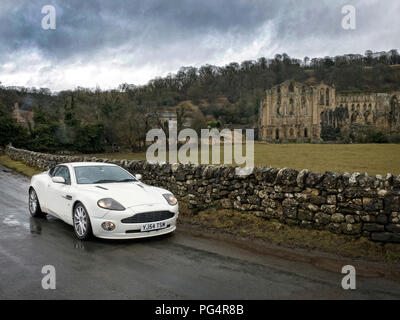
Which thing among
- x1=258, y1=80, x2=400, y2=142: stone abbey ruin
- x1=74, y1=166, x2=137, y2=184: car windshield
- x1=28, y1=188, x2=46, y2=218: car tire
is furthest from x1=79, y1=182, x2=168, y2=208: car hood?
x1=258, y1=80, x2=400, y2=142: stone abbey ruin

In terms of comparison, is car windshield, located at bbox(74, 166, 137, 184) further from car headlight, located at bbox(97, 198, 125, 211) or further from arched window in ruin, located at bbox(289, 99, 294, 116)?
arched window in ruin, located at bbox(289, 99, 294, 116)

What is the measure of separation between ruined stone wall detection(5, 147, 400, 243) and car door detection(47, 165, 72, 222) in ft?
10.2

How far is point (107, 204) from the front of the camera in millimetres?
6402

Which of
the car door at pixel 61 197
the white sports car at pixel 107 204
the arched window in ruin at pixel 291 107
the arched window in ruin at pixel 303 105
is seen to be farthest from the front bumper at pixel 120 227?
the arched window in ruin at pixel 291 107

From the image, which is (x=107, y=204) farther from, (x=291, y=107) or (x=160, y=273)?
(x=291, y=107)

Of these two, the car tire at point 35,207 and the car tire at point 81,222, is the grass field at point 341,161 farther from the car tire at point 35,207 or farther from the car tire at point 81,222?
the car tire at point 81,222

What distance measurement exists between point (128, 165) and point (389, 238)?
26.4 ft

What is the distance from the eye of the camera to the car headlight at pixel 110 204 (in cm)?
635

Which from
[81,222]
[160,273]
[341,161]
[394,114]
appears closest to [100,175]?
[81,222]

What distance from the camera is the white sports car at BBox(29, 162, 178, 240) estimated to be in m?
6.30

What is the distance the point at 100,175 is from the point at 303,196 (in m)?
4.53

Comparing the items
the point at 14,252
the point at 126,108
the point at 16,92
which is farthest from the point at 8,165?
the point at 16,92

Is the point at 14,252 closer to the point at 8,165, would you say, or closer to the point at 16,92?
the point at 8,165
